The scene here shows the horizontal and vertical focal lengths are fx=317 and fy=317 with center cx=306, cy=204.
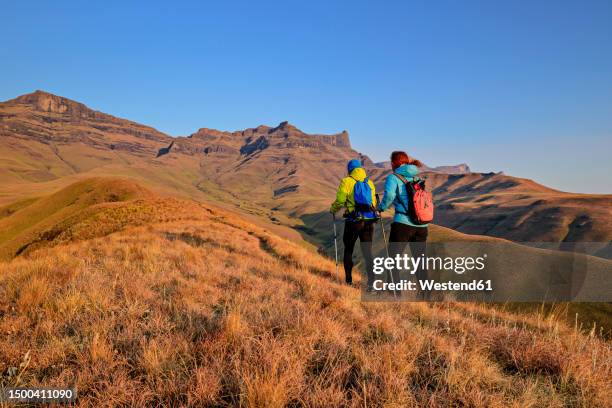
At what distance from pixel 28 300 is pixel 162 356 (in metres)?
3.09

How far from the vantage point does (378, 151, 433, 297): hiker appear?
25.1 ft

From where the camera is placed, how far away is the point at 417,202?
295 inches

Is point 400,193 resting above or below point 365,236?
above

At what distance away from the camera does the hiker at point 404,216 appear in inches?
301

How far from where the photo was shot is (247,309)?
517 cm

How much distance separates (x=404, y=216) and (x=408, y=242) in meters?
0.67

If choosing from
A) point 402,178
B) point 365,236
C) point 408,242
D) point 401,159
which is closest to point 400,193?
point 402,178

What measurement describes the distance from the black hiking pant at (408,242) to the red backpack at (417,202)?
27 cm

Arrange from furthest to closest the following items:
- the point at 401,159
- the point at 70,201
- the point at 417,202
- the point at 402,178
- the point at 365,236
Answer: the point at 70,201 < the point at 365,236 < the point at 401,159 < the point at 402,178 < the point at 417,202

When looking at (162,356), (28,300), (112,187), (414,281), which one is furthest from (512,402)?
(112,187)

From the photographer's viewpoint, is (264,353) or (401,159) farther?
(401,159)

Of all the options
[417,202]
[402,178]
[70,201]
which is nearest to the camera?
[417,202]

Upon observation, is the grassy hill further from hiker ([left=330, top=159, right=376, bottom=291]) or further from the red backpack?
hiker ([left=330, top=159, right=376, bottom=291])

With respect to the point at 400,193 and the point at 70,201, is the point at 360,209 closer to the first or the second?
the point at 400,193
